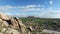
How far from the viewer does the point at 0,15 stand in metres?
37.8

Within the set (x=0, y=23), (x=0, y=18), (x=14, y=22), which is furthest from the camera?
(x=14, y=22)

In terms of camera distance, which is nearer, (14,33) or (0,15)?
(14,33)

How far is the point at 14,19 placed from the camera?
4362 centimetres

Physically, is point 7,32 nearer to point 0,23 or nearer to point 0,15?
point 0,23

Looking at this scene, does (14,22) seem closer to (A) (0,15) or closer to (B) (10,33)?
(A) (0,15)

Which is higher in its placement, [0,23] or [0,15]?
[0,15]

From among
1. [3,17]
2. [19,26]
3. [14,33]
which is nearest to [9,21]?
[3,17]

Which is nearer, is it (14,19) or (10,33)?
(10,33)

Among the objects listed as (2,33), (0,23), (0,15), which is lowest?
(2,33)

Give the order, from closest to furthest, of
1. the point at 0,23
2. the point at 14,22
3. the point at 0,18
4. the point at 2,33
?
1. the point at 2,33
2. the point at 0,23
3. the point at 0,18
4. the point at 14,22

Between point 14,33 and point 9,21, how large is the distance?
472 inches

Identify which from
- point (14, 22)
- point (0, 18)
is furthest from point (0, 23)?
point (14, 22)

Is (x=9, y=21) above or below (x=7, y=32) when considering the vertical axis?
above

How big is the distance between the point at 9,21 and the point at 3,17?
169 centimetres
